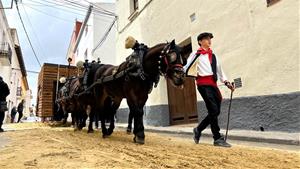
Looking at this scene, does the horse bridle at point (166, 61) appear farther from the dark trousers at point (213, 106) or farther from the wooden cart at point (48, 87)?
the wooden cart at point (48, 87)

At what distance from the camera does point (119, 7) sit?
15086mm

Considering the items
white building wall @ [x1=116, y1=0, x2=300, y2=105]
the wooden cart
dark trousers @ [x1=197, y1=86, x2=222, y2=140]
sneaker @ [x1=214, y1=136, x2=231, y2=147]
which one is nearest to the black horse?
dark trousers @ [x1=197, y1=86, x2=222, y2=140]

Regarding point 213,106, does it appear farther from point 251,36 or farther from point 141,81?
point 251,36

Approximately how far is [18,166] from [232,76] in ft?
19.4

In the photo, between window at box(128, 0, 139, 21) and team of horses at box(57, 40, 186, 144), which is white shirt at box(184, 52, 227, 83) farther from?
window at box(128, 0, 139, 21)

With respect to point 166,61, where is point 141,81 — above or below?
below

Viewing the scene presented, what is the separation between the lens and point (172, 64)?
411 cm

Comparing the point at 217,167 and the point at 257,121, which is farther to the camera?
the point at 257,121

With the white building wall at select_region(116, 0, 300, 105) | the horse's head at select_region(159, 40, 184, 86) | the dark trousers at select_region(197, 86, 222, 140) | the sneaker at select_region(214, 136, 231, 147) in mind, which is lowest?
the sneaker at select_region(214, 136, 231, 147)

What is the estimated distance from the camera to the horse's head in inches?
159

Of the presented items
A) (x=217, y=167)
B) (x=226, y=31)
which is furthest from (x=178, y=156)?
(x=226, y=31)

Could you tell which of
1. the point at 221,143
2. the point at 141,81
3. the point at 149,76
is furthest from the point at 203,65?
the point at 221,143

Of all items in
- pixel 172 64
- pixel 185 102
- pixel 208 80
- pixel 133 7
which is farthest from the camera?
pixel 133 7

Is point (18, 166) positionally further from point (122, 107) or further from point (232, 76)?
point (122, 107)
